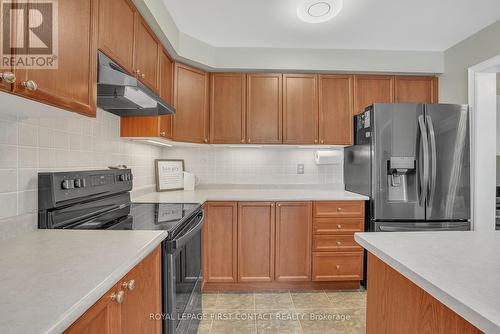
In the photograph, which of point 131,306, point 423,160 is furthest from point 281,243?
point 131,306

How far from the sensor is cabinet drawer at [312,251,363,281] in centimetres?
248

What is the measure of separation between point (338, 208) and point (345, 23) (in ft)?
5.28

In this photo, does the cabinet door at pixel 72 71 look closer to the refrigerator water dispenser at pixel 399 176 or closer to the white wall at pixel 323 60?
the white wall at pixel 323 60

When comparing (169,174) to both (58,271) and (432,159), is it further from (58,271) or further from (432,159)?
(432,159)

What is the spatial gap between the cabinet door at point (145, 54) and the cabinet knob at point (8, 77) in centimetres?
111

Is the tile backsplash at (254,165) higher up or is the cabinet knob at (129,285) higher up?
the tile backsplash at (254,165)

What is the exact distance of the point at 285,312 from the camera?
83.8 inches

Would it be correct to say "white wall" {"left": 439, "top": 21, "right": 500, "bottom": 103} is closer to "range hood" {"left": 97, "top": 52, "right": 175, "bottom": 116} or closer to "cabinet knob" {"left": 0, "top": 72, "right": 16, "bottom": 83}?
"range hood" {"left": 97, "top": 52, "right": 175, "bottom": 116}

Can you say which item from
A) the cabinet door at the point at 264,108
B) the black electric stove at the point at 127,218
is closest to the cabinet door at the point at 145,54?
the black electric stove at the point at 127,218

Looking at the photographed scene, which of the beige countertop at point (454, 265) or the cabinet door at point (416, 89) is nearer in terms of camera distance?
the beige countertop at point (454, 265)

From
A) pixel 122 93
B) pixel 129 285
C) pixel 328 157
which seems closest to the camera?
pixel 129 285

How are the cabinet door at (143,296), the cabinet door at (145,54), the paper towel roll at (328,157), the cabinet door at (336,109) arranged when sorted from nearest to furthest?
the cabinet door at (143,296)
the cabinet door at (145,54)
the cabinet door at (336,109)
the paper towel roll at (328,157)

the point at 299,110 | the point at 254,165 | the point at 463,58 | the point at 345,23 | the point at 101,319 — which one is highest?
the point at 345,23

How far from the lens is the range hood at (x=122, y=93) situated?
Answer: 1280 millimetres
